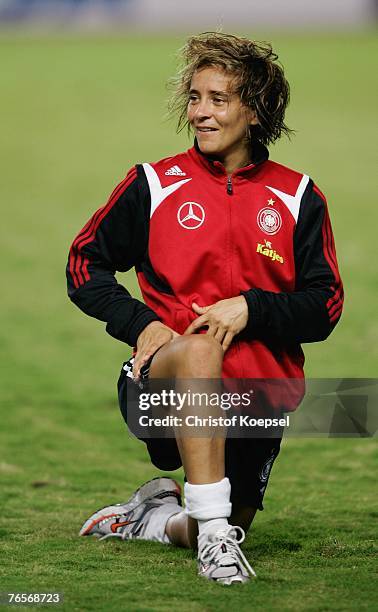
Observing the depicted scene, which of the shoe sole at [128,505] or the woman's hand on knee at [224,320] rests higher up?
the woman's hand on knee at [224,320]

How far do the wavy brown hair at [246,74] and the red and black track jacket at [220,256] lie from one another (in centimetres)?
19

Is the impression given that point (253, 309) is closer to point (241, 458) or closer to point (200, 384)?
point (200, 384)

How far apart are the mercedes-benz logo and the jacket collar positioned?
0.15 m

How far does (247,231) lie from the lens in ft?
13.8

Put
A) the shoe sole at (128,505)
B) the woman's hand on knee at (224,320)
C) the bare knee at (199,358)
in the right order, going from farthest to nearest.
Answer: the shoe sole at (128,505) → the woman's hand on knee at (224,320) → the bare knee at (199,358)

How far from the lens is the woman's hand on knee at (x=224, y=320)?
4.04m

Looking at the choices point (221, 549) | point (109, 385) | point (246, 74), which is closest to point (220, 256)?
point (246, 74)

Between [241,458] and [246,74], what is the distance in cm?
130

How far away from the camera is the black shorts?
14.1 feet

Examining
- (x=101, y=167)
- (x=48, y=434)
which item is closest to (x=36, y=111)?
(x=101, y=167)

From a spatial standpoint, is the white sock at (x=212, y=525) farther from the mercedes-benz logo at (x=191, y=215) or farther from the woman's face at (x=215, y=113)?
the woman's face at (x=215, y=113)

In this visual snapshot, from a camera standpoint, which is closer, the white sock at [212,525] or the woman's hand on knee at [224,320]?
the white sock at [212,525]

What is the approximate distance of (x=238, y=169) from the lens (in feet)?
14.2

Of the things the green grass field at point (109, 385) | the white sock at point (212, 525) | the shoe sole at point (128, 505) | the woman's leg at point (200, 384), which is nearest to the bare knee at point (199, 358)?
the woman's leg at point (200, 384)
